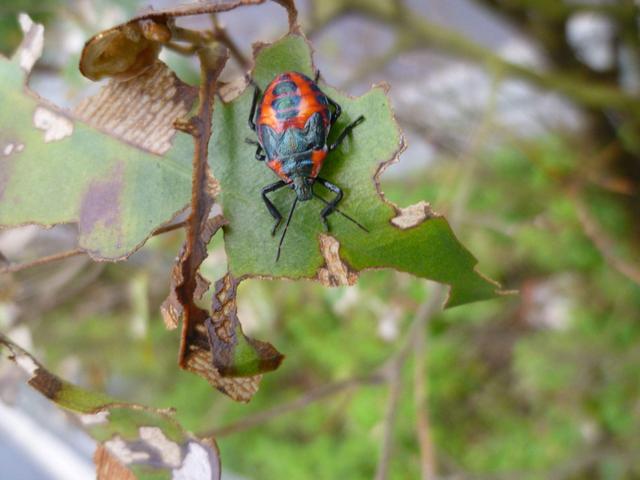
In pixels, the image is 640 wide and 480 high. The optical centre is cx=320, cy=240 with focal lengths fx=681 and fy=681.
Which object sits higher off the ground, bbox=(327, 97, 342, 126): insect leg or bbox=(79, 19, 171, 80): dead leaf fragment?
bbox=(79, 19, 171, 80): dead leaf fragment

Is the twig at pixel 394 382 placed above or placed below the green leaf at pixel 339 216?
below

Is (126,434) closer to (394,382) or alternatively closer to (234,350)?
(234,350)

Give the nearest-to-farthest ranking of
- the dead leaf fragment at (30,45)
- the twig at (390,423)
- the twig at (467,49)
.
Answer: the dead leaf fragment at (30,45) < the twig at (390,423) < the twig at (467,49)

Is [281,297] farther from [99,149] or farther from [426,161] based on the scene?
[99,149]

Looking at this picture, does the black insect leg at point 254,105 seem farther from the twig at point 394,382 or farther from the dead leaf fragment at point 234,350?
the twig at point 394,382

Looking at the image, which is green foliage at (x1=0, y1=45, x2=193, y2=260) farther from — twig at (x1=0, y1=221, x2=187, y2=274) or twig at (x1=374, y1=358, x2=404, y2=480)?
twig at (x1=374, y1=358, x2=404, y2=480)

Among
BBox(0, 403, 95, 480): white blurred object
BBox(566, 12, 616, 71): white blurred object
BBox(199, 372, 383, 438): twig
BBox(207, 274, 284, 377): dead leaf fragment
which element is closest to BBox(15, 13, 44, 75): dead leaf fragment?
BBox(207, 274, 284, 377): dead leaf fragment

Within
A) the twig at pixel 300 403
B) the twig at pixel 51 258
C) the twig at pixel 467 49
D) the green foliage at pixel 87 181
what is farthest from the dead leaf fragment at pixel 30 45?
the twig at pixel 467 49

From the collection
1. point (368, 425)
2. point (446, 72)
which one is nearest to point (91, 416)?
point (368, 425)
